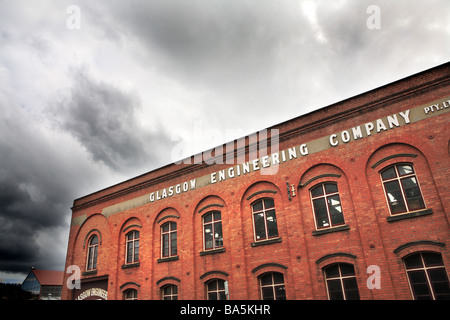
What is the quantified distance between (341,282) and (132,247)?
12002 mm

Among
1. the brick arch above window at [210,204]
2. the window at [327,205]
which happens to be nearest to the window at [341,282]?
the window at [327,205]

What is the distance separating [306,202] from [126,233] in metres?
11.4

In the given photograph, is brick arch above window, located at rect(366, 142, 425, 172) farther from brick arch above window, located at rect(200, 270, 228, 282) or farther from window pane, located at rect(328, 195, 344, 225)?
brick arch above window, located at rect(200, 270, 228, 282)

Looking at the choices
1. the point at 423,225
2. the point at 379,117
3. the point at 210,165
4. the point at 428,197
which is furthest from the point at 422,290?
the point at 210,165

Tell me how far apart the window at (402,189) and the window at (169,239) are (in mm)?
10532

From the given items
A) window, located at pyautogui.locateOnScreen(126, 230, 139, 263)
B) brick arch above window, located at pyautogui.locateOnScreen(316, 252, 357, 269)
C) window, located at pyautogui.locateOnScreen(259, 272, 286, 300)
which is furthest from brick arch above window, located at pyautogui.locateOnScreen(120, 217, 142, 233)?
brick arch above window, located at pyautogui.locateOnScreen(316, 252, 357, 269)

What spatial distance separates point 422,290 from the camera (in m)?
10.3

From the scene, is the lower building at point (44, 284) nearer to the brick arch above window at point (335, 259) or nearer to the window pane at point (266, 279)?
the window pane at point (266, 279)

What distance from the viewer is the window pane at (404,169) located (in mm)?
11508

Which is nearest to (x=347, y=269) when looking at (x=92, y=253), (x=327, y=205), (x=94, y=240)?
(x=327, y=205)

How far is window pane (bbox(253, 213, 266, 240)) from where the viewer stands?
46.3 ft

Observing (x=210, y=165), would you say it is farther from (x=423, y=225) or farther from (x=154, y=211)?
(x=423, y=225)

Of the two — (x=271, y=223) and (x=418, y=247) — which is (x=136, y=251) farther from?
(x=418, y=247)

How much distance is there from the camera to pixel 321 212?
12.9 meters
